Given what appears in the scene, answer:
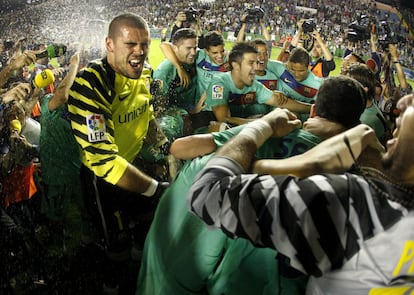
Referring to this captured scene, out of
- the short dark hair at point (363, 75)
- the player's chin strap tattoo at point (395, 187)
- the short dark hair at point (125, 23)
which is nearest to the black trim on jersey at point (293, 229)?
the player's chin strap tattoo at point (395, 187)

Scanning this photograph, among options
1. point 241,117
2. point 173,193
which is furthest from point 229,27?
point 173,193

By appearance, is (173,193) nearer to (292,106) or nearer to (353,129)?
(292,106)

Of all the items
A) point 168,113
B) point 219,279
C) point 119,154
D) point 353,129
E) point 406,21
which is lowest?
point 219,279

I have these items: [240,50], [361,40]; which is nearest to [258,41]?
[240,50]

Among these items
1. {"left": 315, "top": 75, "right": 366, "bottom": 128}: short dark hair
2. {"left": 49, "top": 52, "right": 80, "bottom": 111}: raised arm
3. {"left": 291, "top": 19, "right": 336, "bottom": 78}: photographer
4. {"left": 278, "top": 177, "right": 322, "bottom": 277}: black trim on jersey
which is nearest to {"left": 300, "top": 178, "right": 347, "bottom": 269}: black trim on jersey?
{"left": 278, "top": 177, "right": 322, "bottom": 277}: black trim on jersey

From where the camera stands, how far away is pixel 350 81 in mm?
1023

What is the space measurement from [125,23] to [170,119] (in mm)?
333

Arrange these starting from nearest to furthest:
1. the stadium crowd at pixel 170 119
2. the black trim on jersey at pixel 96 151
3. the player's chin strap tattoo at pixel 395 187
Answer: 1. the player's chin strap tattoo at pixel 395 187
2. the stadium crowd at pixel 170 119
3. the black trim on jersey at pixel 96 151

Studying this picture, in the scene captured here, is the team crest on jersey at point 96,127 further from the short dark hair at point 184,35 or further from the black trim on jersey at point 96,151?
the short dark hair at point 184,35

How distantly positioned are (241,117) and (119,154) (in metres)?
0.40

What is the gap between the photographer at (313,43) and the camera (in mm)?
1248

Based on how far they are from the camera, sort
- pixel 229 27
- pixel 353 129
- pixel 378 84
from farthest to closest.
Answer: pixel 229 27 < pixel 378 84 < pixel 353 129

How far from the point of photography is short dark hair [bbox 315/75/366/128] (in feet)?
3.30

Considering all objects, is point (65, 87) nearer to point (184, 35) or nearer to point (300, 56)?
point (184, 35)
